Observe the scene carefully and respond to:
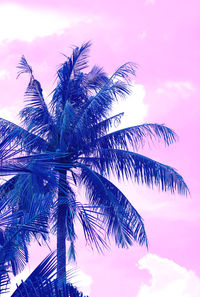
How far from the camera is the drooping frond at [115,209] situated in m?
18.5

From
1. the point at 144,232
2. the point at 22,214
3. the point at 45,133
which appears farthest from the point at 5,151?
the point at 45,133

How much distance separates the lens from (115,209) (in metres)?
18.6

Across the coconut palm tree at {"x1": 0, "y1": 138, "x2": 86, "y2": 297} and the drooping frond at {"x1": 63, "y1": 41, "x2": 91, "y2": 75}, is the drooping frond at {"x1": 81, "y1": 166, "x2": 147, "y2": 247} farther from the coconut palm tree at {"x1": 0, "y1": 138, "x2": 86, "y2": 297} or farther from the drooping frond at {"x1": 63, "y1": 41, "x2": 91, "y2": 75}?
the coconut palm tree at {"x1": 0, "y1": 138, "x2": 86, "y2": 297}

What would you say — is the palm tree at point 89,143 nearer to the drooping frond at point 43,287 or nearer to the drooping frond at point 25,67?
the drooping frond at point 25,67

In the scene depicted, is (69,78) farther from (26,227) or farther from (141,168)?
(26,227)

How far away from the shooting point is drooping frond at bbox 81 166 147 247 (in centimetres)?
1845

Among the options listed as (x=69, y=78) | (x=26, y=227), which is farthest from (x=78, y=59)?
(x=26, y=227)

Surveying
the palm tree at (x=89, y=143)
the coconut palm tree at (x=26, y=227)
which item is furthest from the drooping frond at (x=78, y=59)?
the coconut palm tree at (x=26, y=227)

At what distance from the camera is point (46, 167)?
639cm

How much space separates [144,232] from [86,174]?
2.76 meters

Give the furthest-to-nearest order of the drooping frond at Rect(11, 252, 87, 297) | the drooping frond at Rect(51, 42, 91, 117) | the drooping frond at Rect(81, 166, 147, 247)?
the drooping frond at Rect(51, 42, 91, 117)
the drooping frond at Rect(81, 166, 147, 247)
the drooping frond at Rect(11, 252, 87, 297)

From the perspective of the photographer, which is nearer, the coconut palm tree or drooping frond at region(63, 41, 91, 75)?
the coconut palm tree

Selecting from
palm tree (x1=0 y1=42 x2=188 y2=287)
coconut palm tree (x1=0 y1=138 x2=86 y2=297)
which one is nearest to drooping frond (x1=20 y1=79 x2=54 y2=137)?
palm tree (x1=0 y1=42 x2=188 y2=287)

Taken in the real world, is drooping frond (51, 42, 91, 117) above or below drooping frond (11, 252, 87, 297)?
above
